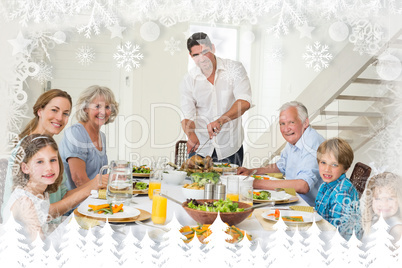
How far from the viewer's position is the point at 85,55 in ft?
4.23

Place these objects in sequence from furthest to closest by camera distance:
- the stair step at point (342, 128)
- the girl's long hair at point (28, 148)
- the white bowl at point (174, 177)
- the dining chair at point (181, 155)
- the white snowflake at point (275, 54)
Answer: the dining chair at point (181, 155) → the white bowl at point (174, 177) → the stair step at point (342, 128) → the white snowflake at point (275, 54) → the girl's long hair at point (28, 148)

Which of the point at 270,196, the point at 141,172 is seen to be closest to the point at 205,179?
the point at 270,196

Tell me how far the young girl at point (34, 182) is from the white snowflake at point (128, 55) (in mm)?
340

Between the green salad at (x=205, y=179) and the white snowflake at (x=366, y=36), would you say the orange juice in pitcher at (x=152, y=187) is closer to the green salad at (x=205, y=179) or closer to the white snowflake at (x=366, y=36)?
the green salad at (x=205, y=179)

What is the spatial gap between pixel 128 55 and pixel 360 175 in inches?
39.4

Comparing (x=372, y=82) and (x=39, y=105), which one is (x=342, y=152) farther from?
(x=39, y=105)

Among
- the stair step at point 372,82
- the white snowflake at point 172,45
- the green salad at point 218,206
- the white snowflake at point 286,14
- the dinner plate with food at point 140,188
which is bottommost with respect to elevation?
the dinner plate with food at point 140,188

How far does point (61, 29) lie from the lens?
123cm

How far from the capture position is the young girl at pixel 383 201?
1181 mm

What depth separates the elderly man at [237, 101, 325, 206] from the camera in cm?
171

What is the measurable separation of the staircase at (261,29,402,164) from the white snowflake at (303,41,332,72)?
0.07 meters

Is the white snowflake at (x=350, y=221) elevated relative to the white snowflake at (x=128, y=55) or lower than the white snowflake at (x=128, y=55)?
lower

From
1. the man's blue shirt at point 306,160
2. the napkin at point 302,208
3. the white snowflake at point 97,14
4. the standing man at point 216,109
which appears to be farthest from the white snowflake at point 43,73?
the man's blue shirt at point 306,160

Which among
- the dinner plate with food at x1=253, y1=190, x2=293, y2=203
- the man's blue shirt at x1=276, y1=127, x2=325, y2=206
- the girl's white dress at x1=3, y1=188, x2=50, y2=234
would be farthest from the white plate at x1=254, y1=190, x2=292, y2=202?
the girl's white dress at x1=3, y1=188, x2=50, y2=234
